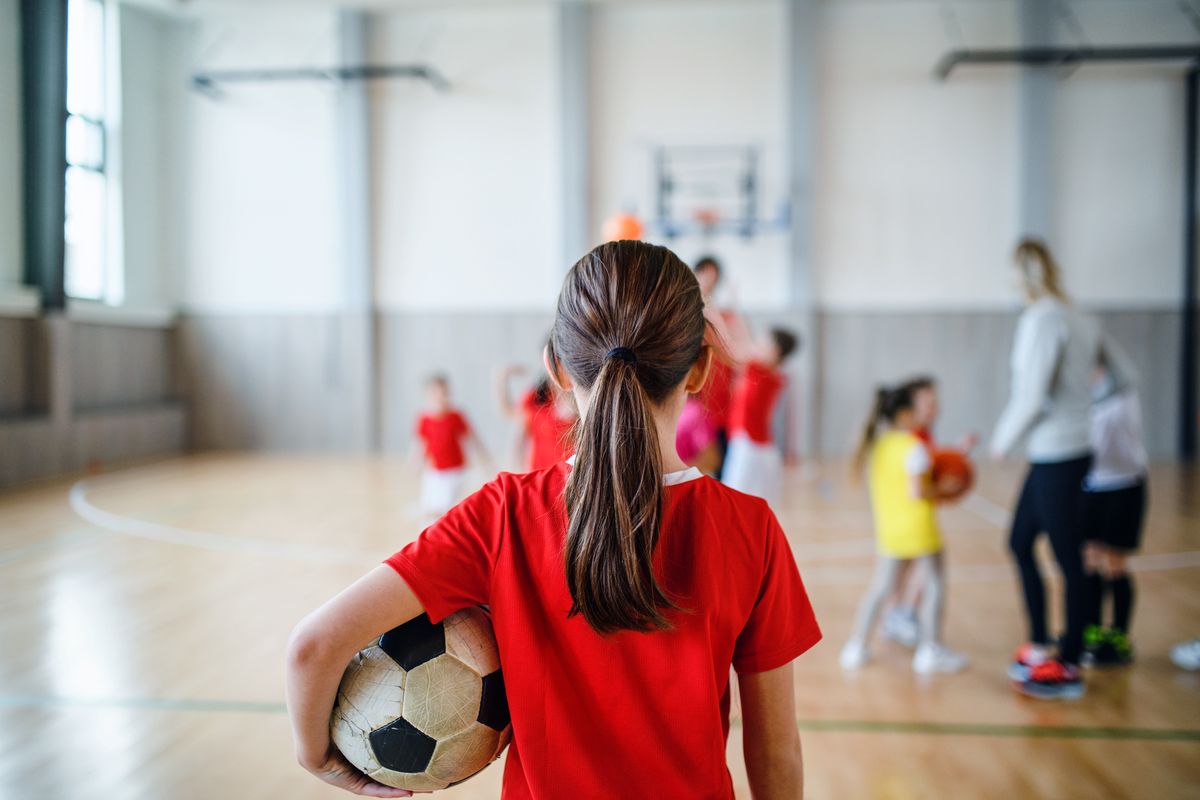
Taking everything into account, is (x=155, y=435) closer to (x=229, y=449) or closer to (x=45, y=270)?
(x=229, y=449)

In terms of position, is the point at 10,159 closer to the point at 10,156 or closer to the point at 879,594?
the point at 10,156

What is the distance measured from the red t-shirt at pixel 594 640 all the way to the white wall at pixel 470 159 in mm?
8482

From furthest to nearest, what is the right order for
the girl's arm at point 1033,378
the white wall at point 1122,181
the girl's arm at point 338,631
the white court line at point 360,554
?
the white wall at point 1122,181, the white court line at point 360,554, the girl's arm at point 1033,378, the girl's arm at point 338,631

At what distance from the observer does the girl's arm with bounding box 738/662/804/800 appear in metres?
1.03

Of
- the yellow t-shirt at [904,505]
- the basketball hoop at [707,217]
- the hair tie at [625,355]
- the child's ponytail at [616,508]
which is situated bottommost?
the yellow t-shirt at [904,505]

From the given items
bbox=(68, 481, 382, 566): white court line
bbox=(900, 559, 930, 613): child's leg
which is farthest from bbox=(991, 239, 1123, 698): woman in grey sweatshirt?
bbox=(68, 481, 382, 566): white court line

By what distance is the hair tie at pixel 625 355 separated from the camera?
3.11 feet

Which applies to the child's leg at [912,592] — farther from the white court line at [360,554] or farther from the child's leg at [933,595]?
the white court line at [360,554]

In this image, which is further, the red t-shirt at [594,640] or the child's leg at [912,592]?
the child's leg at [912,592]

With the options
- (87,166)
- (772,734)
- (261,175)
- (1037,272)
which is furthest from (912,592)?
(87,166)

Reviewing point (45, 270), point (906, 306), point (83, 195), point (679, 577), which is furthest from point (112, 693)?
point (906, 306)

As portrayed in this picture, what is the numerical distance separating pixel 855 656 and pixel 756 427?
120 cm

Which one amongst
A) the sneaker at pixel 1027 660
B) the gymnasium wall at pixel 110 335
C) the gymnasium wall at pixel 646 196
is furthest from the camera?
the gymnasium wall at pixel 646 196

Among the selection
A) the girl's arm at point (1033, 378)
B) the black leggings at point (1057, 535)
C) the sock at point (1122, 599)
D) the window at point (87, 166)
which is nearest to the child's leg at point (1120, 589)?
the sock at point (1122, 599)
